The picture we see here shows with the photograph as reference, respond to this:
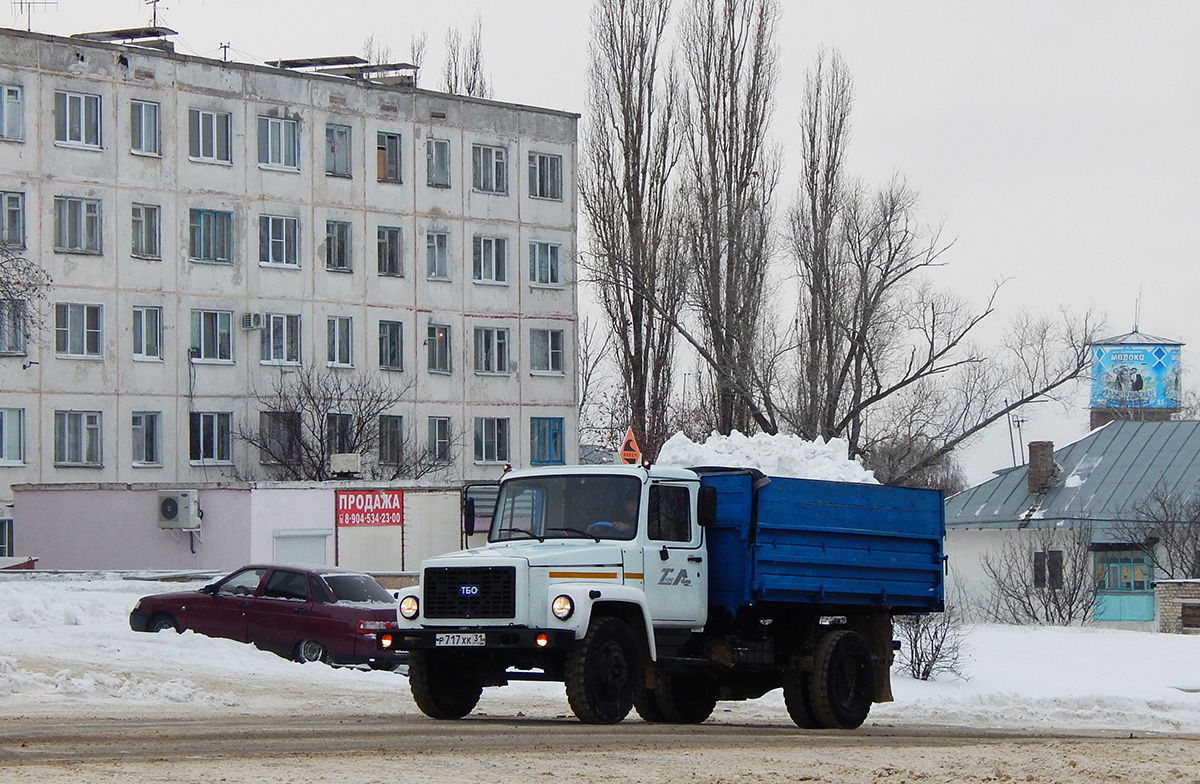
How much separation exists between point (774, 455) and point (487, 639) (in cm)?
2525

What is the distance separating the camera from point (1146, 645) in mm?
34531

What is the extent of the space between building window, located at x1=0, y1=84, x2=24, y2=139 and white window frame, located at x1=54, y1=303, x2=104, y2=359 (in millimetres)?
4680

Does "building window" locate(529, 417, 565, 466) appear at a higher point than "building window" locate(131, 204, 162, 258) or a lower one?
lower

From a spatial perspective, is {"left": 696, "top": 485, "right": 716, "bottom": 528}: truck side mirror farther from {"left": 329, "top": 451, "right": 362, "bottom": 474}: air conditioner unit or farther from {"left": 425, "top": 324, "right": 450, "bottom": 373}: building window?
{"left": 425, "top": 324, "right": 450, "bottom": 373}: building window

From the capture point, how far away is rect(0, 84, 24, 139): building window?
50.4m

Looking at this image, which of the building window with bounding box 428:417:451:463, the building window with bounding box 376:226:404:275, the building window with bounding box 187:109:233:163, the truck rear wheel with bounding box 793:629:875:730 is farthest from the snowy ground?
the building window with bounding box 376:226:404:275

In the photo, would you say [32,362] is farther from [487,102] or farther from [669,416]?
[669,416]

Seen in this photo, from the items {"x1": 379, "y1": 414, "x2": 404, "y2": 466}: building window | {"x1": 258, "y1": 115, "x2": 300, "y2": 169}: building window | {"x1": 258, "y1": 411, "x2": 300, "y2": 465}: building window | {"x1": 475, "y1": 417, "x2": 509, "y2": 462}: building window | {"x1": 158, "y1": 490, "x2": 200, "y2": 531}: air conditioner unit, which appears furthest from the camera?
{"x1": 475, "y1": 417, "x2": 509, "y2": 462}: building window

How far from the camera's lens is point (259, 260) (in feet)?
181

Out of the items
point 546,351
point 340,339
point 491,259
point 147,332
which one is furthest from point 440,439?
point 147,332

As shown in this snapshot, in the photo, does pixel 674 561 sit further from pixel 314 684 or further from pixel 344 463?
pixel 344 463

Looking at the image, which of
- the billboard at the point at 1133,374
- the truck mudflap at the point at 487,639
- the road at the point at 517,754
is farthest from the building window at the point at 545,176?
the road at the point at 517,754

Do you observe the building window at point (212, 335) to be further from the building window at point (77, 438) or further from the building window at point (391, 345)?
the building window at point (391, 345)

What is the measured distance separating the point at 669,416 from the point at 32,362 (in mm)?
20764
